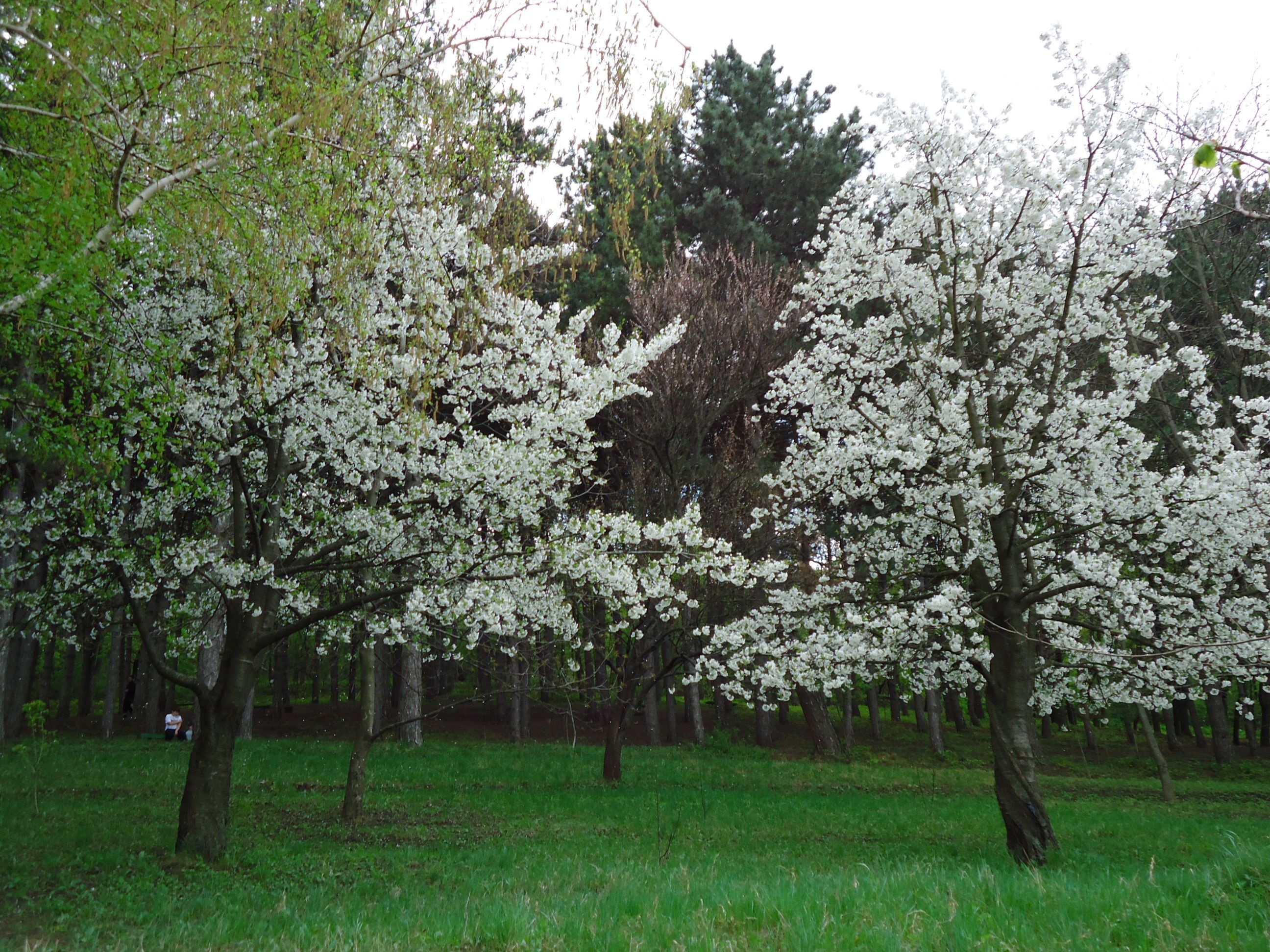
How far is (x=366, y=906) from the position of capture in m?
6.41

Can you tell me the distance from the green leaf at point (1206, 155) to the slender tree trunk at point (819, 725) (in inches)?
817

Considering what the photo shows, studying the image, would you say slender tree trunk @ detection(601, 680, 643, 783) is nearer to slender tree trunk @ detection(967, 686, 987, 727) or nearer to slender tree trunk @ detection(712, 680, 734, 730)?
slender tree trunk @ detection(712, 680, 734, 730)

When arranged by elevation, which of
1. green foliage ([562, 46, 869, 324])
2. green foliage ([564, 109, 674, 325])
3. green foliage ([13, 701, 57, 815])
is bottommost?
green foliage ([13, 701, 57, 815])

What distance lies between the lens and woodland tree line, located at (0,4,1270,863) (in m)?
5.29

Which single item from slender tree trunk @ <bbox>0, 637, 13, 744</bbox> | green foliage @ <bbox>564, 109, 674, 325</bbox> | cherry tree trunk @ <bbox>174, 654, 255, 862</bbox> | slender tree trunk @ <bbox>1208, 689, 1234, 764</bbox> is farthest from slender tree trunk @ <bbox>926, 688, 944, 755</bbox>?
slender tree trunk @ <bbox>0, 637, 13, 744</bbox>

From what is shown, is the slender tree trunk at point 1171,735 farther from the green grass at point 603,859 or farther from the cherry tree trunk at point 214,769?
the cherry tree trunk at point 214,769

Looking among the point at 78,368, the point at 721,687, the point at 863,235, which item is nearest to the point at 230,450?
the point at 78,368

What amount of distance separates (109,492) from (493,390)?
479 centimetres

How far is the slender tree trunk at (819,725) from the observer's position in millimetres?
22391

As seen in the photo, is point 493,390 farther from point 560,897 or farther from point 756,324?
point 756,324

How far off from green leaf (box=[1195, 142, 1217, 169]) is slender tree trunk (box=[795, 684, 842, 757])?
2074 centimetres

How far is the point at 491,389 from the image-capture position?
11.3 m

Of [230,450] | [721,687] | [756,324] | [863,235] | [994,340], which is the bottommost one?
[721,687]

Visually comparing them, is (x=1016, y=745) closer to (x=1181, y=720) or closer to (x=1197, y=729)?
(x=1197, y=729)
